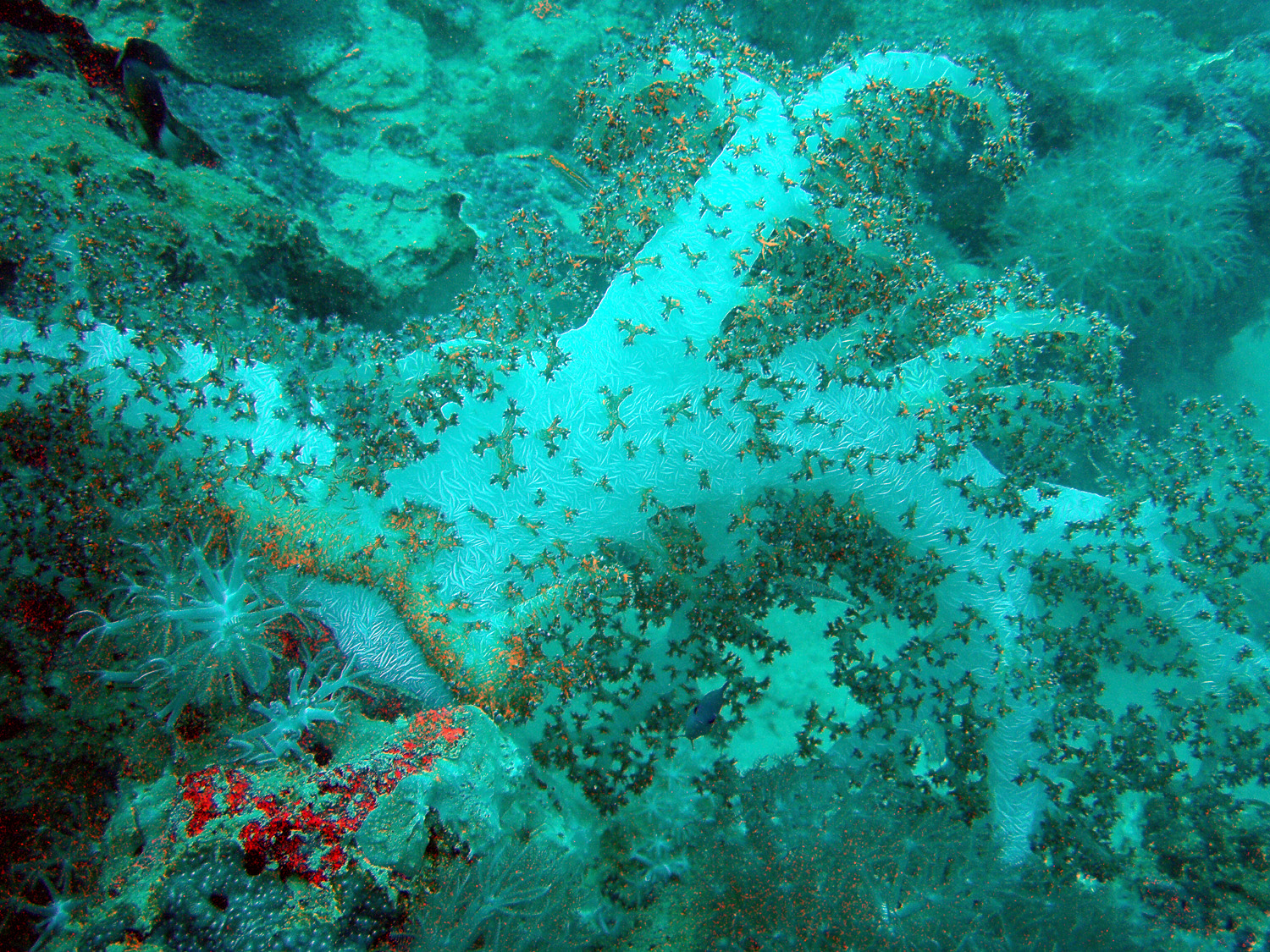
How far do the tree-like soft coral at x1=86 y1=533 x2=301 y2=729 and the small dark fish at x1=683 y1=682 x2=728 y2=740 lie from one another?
8.42 ft

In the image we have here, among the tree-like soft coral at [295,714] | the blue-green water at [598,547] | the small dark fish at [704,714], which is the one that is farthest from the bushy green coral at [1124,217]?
the tree-like soft coral at [295,714]

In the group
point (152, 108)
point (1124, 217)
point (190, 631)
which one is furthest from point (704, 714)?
point (1124, 217)

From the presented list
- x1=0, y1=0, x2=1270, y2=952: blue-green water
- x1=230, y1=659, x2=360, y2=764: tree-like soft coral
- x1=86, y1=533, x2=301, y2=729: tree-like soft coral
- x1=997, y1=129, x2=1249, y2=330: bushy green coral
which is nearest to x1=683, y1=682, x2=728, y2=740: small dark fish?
x1=0, y1=0, x2=1270, y2=952: blue-green water

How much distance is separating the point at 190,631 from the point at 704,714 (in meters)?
3.02

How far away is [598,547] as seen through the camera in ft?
12.9

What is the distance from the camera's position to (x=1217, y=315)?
23.7ft

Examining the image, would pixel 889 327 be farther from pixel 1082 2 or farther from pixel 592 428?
pixel 1082 2

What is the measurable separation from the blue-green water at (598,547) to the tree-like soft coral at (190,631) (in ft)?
0.09

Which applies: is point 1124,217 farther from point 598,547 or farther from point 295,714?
point 295,714

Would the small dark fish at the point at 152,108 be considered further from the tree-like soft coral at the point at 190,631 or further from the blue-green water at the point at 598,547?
the tree-like soft coral at the point at 190,631

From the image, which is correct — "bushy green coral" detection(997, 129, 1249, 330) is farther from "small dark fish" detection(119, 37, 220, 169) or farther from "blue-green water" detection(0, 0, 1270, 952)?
"small dark fish" detection(119, 37, 220, 169)

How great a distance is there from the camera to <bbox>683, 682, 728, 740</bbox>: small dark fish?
3799mm

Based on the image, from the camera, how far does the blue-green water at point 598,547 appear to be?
2910 millimetres

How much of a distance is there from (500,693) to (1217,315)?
9.60 m
